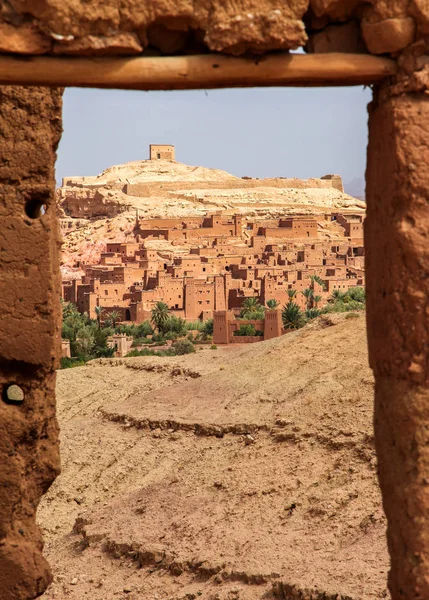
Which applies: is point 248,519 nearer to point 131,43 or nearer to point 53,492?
point 53,492

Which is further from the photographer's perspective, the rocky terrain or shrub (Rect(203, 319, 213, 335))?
the rocky terrain

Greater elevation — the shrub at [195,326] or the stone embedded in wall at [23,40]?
the stone embedded in wall at [23,40]

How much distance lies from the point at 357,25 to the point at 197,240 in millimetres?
57176

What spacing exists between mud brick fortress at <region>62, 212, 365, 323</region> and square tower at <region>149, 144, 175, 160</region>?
31.6m

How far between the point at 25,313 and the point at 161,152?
316ft

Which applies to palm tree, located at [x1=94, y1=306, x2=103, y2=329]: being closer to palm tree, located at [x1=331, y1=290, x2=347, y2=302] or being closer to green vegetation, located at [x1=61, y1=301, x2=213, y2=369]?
green vegetation, located at [x1=61, y1=301, x2=213, y2=369]

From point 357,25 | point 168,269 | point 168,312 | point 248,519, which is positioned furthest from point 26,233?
point 168,269

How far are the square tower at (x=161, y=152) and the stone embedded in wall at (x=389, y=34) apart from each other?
317 feet

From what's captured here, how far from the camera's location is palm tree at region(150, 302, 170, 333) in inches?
1568

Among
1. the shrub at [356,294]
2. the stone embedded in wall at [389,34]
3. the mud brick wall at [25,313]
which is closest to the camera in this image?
the stone embedded in wall at [389,34]

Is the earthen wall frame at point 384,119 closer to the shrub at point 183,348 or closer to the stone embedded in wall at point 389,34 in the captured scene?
the stone embedded in wall at point 389,34

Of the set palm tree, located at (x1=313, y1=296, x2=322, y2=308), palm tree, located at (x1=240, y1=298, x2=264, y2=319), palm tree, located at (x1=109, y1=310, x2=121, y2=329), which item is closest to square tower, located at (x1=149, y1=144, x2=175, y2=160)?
palm tree, located at (x1=313, y1=296, x2=322, y2=308)

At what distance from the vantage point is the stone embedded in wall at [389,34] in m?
3.06

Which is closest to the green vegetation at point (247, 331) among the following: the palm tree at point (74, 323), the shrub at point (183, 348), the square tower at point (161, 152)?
the shrub at point (183, 348)
